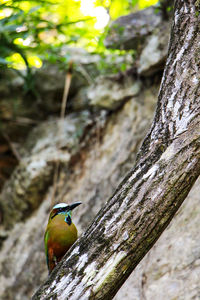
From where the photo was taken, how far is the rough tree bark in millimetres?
1900

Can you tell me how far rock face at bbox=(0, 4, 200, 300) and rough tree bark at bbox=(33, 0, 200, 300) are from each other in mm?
2212

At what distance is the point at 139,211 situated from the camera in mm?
1956

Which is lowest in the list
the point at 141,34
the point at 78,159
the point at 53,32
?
the point at 78,159

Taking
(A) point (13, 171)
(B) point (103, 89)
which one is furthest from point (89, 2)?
(A) point (13, 171)

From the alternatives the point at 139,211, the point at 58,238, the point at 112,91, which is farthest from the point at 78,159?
the point at 139,211

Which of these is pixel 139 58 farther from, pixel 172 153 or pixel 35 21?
pixel 172 153

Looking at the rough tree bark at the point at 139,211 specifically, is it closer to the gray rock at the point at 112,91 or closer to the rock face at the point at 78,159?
the rock face at the point at 78,159

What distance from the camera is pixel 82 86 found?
5344 mm

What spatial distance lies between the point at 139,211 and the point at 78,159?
10.2 ft

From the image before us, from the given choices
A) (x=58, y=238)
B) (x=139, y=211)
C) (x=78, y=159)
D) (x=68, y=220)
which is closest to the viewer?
(x=139, y=211)

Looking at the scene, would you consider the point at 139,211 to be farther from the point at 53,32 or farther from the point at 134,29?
the point at 53,32

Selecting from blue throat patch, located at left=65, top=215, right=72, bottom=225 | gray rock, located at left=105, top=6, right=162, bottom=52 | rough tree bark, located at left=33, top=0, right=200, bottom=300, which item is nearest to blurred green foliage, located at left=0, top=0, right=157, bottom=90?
gray rock, located at left=105, top=6, right=162, bottom=52

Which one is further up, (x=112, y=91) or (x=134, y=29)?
(x=134, y=29)

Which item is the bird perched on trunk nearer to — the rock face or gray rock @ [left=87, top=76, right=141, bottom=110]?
the rock face
